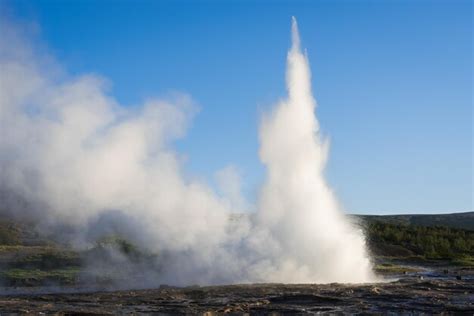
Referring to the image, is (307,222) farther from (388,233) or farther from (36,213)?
(388,233)

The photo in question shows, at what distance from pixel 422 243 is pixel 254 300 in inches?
1313

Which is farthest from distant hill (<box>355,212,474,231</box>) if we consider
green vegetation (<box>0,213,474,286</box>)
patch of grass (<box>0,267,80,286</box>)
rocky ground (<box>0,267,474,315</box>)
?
rocky ground (<box>0,267,474,315</box>)

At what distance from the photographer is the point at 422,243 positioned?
48.0m


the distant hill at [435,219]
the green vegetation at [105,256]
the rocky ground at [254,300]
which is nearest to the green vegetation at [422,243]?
the green vegetation at [105,256]

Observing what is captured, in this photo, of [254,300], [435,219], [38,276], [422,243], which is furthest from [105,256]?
[435,219]

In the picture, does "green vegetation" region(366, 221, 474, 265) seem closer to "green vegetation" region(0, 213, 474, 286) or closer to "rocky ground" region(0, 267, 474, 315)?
"green vegetation" region(0, 213, 474, 286)

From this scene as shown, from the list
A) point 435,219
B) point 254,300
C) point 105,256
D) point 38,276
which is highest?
point 435,219

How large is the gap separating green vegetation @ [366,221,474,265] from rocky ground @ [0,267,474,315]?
2139cm

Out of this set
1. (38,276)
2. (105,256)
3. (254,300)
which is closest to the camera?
(254,300)

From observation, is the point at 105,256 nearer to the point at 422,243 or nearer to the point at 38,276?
the point at 38,276

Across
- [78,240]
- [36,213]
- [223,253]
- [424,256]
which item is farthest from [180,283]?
[424,256]

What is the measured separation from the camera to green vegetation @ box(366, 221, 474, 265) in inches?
1734

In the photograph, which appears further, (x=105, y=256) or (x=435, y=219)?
(x=435, y=219)

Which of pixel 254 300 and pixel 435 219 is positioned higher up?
pixel 435 219
